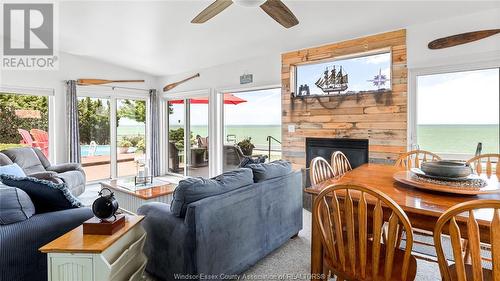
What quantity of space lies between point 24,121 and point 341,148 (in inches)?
216

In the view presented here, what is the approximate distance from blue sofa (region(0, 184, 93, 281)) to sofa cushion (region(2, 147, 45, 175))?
252 cm

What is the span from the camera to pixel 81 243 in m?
1.46

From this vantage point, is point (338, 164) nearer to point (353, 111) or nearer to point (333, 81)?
point (353, 111)

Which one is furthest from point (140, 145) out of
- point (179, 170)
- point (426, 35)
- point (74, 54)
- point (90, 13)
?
point (426, 35)

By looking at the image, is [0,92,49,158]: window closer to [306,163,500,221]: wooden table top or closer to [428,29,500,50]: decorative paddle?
[306,163,500,221]: wooden table top

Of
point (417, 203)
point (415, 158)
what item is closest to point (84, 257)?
point (417, 203)

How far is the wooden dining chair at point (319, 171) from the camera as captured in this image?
2.08 m

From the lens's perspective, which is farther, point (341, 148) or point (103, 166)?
point (103, 166)

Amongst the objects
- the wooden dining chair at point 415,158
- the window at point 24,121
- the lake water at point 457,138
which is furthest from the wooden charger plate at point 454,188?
the window at point 24,121

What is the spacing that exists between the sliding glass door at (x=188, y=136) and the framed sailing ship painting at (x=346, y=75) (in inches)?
89.2

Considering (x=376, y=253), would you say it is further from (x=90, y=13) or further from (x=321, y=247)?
(x=90, y=13)

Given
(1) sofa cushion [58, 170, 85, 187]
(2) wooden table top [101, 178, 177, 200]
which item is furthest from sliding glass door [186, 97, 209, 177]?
(1) sofa cushion [58, 170, 85, 187]

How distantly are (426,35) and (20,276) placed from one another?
14.5 feet

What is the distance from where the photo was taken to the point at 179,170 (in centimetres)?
651
